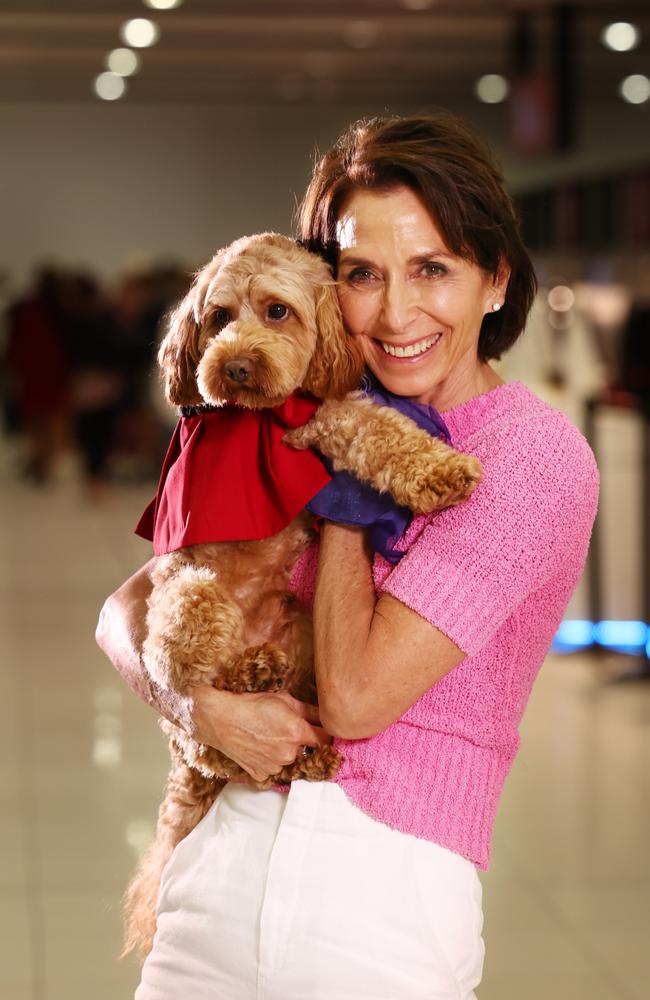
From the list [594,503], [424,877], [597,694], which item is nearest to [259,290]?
[594,503]

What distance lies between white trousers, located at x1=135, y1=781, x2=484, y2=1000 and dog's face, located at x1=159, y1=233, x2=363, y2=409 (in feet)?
1.80

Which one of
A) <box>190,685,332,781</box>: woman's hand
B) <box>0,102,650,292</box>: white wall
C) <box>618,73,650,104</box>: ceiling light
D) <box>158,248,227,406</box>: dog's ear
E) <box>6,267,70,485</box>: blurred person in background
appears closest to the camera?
<box>190,685,332,781</box>: woman's hand

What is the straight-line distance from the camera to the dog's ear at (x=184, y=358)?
193cm

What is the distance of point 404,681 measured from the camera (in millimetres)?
1600

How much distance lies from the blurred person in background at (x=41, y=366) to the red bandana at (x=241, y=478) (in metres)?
9.65

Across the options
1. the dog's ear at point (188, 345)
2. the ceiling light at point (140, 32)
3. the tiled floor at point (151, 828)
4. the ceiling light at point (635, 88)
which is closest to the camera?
the dog's ear at point (188, 345)

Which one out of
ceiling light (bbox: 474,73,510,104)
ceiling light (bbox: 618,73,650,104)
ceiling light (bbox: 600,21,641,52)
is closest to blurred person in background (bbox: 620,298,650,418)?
ceiling light (bbox: 600,21,641,52)

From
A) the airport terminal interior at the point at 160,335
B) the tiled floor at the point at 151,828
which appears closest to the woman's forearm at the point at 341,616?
the airport terminal interior at the point at 160,335

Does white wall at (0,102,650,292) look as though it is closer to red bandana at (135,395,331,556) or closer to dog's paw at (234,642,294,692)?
red bandana at (135,395,331,556)

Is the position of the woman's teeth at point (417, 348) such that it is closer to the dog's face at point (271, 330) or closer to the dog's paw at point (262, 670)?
the dog's face at point (271, 330)

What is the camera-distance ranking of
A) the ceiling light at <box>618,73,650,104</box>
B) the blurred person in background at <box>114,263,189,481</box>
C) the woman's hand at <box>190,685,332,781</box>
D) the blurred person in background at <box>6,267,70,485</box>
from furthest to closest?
the ceiling light at <box>618,73,650,104</box> < the blurred person in background at <box>6,267,70,485</box> < the blurred person in background at <box>114,263,189,481</box> < the woman's hand at <box>190,685,332,781</box>

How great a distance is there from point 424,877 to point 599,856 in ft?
7.90

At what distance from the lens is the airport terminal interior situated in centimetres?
365

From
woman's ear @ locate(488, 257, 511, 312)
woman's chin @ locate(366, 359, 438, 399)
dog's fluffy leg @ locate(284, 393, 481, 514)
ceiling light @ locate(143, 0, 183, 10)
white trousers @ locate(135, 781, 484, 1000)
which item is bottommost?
white trousers @ locate(135, 781, 484, 1000)
